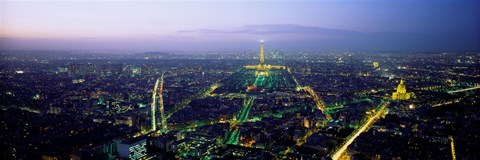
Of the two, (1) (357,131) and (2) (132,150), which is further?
(1) (357,131)

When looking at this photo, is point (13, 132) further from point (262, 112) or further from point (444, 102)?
point (444, 102)

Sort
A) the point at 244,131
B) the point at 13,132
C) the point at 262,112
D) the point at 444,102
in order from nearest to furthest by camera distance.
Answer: the point at 13,132, the point at 244,131, the point at 262,112, the point at 444,102

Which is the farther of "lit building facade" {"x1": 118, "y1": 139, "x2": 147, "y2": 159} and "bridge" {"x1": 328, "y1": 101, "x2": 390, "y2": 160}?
"bridge" {"x1": 328, "y1": 101, "x2": 390, "y2": 160}

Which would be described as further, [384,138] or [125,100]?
[125,100]

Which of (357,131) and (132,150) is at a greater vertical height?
(132,150)

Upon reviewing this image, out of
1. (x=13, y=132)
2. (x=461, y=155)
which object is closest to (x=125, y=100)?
(x=13, y=132)

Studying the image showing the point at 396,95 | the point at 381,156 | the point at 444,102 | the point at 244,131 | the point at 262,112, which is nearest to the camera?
the point at 381,156

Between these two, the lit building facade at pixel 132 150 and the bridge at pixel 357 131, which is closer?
the lit building facade at pixel 132 150
